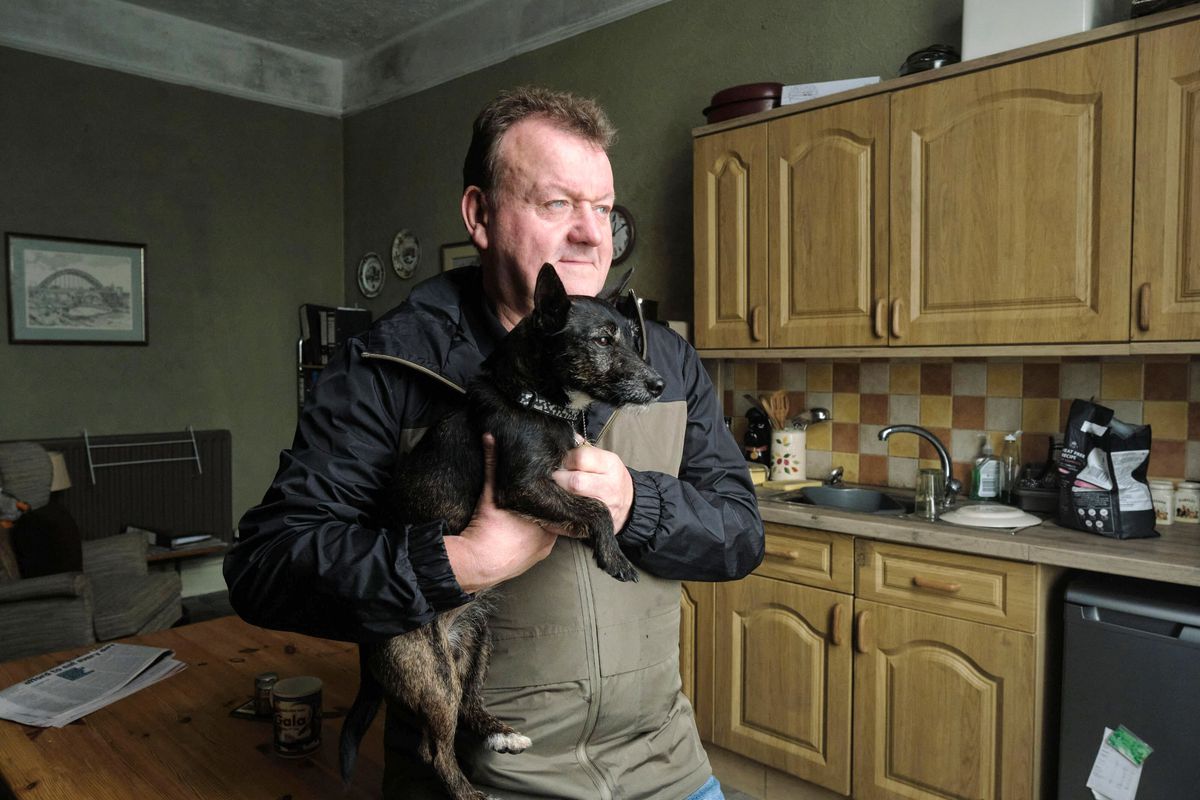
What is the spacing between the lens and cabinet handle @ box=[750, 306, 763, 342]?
10.4 ft

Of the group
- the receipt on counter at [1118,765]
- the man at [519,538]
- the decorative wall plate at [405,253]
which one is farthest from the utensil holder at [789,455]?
Answer: the decorative wall plate at [405,253]

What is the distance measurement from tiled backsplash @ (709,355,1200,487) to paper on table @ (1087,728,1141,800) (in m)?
0.99

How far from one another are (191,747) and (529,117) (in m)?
1.20

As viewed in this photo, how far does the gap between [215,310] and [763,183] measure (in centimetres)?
401

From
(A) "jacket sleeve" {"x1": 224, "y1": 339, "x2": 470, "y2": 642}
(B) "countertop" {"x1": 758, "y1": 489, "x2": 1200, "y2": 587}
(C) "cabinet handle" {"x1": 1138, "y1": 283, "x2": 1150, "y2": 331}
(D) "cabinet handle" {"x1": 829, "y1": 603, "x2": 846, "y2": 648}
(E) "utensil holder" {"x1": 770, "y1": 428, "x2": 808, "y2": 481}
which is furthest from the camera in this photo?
(E) "utensil holder" {"x1": 770, "y1": 428, "x2": 808, "y2": 481}

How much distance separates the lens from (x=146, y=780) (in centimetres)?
128

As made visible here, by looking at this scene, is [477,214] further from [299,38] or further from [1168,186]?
[299,38]

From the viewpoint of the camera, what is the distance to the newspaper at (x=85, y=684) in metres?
1.50

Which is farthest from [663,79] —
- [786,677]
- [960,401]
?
[786,677]

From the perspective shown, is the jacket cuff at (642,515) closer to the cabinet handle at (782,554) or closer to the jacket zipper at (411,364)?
the jacket zipper at (411,364)

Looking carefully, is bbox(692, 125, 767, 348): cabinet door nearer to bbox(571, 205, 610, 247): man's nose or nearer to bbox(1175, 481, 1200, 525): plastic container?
bbox(1175, 481, 1200, 525): plastic container

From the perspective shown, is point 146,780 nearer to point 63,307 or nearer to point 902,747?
point 902,747

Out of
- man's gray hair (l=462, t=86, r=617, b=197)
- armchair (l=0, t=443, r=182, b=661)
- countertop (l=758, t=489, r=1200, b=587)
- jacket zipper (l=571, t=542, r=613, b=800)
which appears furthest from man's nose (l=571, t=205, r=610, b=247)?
armchair (l=0, t=443, r=182, b=661)

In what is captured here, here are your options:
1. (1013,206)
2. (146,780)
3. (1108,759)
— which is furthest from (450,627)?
(1013,206)
